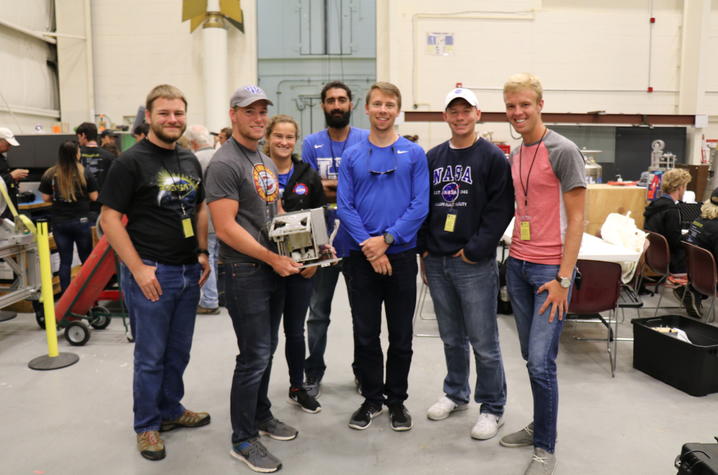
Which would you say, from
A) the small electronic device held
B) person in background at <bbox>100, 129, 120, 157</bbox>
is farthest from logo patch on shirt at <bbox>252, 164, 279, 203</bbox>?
person in background at <bbox>100, 129, 120, 157</bbox>

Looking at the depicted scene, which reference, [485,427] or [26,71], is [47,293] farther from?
[26,71]

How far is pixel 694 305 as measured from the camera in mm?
4566

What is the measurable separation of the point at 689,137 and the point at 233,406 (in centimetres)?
932

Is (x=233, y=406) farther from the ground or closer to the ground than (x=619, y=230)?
closer to the ground

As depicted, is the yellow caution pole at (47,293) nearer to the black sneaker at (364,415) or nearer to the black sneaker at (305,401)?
the black sneaker at (305,401)

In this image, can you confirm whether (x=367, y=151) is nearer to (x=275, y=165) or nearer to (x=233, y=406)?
(x=275, y=165)

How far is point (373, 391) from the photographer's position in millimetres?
2660

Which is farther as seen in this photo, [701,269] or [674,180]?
[674,180]

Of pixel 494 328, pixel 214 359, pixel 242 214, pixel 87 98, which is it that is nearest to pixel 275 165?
pixel 242 214

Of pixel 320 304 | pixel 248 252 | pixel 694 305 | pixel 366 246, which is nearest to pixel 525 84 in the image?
pixel 366 246

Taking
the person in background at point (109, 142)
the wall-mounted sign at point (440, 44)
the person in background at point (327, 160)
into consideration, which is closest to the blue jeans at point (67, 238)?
the person in background at point (109, 142)

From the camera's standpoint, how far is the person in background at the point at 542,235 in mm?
2082

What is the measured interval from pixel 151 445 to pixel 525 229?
1.89 meters

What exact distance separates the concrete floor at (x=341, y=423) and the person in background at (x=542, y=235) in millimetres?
372
